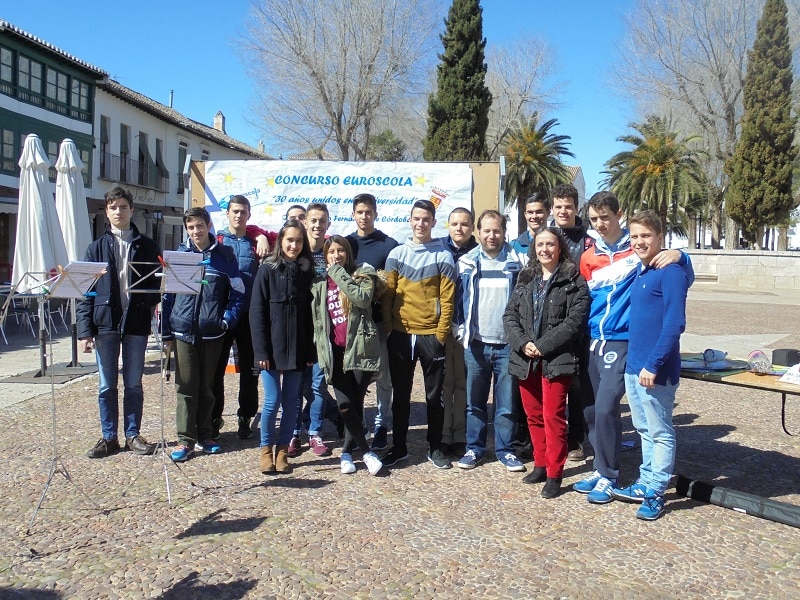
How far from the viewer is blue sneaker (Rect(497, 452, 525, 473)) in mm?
4973

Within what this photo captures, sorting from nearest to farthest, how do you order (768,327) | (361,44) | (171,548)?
(171,548)
(768,327)
(361,44)

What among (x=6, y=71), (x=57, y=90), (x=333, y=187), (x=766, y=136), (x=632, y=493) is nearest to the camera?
(x=632, y=493)

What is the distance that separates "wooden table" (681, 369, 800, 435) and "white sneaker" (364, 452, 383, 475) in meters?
2.08

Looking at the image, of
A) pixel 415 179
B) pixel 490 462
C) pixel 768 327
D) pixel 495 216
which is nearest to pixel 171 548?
pixel 490 462

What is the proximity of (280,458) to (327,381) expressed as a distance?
0.63 metres

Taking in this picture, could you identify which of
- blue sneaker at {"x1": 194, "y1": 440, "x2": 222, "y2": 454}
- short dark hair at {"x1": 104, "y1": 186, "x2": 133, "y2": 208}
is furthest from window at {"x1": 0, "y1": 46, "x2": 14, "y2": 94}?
blue sneaker at {"x1": 194, "y1": 440, "x2": 222, "y2": 454}

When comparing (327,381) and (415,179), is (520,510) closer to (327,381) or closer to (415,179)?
(327,381)

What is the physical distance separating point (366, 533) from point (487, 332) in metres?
1.72

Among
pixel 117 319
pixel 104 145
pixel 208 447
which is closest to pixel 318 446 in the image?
pixel 208 447

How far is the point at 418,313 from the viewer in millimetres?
5000

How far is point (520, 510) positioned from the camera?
13.9ft

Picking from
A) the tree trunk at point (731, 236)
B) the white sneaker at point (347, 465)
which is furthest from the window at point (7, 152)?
the tree trunk at point (731, 236)

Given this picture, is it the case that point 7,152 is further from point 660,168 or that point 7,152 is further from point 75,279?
point 660,168

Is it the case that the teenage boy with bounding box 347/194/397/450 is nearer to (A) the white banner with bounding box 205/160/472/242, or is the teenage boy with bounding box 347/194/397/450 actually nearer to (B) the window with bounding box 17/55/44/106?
(A) the white banner with bounding box 205/160/472/242
